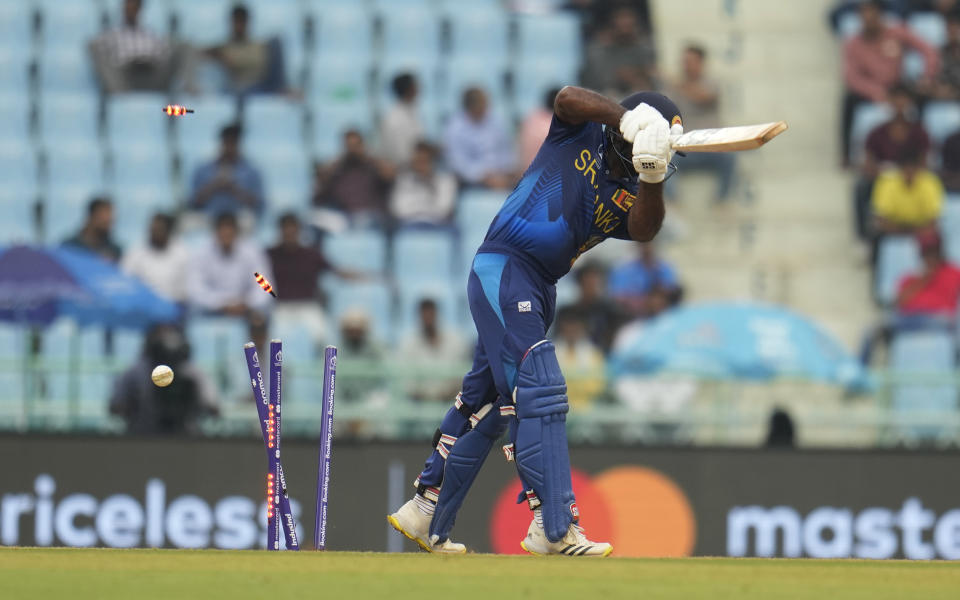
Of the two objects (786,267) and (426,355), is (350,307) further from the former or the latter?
(786,267)

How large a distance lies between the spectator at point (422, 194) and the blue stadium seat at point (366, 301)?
803mm

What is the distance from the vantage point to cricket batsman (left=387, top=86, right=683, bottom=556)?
22.5 feet

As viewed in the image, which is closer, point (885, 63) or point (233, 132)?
point (233, 132)

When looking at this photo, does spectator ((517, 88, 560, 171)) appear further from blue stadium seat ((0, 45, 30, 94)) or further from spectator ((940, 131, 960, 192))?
blue stadium seat ((0, 45, 30, 94))

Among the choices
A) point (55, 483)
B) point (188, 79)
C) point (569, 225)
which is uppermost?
point (188, 79)

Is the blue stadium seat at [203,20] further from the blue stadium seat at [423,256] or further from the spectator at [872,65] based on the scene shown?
the spectator at [872,65]

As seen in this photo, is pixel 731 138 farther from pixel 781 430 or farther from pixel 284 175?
pixel 284 175

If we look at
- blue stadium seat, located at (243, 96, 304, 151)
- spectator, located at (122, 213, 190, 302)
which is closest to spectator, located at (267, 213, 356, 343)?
spectator, located at (122, 213, 190, 302)

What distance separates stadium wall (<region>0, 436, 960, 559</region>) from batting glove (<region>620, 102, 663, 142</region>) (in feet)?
16.9

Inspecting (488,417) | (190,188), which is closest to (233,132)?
(190,188)

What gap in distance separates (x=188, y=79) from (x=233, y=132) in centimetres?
136

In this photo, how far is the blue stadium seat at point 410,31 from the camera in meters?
15.6

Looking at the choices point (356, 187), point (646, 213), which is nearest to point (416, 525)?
point (646, 213)

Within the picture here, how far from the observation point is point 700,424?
1180cm
